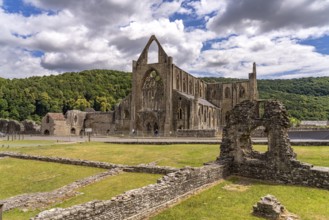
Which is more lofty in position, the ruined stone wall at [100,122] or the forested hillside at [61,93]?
the forested hillside at [61,93]

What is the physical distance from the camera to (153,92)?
62.9 m

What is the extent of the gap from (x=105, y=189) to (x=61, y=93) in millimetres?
100092

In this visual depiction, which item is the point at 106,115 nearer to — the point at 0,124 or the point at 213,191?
the point at 0,124

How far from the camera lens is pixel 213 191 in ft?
45.2

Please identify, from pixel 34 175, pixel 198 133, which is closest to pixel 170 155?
pixel 34 175

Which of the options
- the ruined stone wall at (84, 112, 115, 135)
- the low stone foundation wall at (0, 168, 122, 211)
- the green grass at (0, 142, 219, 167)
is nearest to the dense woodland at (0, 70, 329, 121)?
the ruined stone wall at (84, 112, 115, 135)

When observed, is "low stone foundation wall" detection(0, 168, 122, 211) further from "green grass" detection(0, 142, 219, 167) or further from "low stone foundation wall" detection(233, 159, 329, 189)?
"low stone foundation wall" detection(233, 159, 329, 189)

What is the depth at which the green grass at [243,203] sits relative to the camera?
10.7 metres

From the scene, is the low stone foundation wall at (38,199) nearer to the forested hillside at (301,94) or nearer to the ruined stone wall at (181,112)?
the ruined stone wall at (181,112)

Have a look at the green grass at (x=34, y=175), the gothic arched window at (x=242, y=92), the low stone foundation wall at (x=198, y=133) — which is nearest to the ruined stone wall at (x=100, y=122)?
the low stone foundation wall at (x=198, y=133)

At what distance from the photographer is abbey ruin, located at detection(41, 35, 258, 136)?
191 feet

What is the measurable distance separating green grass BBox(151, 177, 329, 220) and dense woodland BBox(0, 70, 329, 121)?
95.5m

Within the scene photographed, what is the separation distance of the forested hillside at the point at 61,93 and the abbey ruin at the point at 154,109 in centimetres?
3674

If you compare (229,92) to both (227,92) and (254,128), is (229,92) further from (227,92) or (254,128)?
(254,128)
